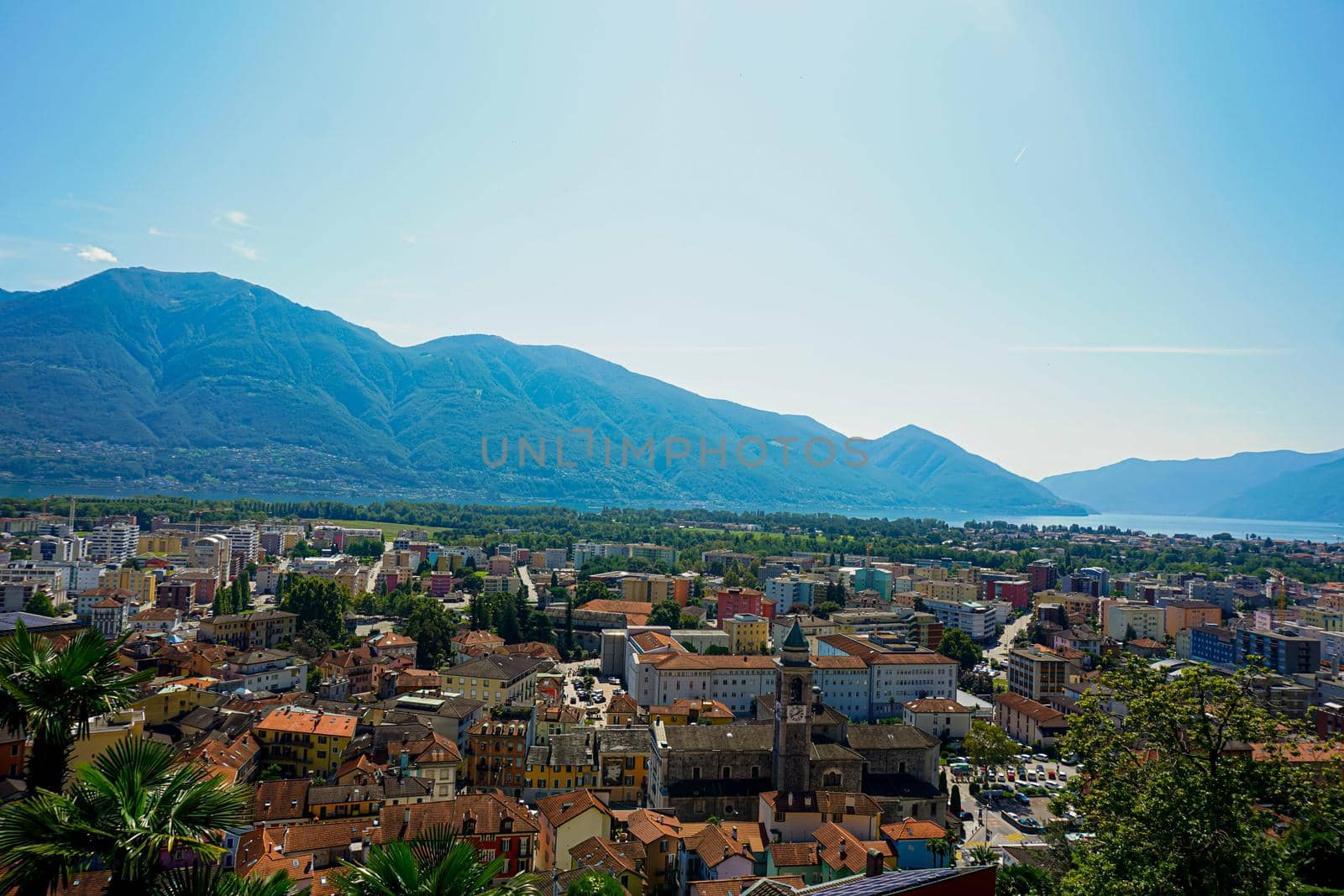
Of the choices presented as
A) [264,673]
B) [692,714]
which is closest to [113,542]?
[264,673]

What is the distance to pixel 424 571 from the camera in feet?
208

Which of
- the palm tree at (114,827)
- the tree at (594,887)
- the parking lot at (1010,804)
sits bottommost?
the parking lot at (1010,804)

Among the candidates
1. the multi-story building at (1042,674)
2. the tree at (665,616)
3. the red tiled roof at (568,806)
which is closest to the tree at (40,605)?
the tree at (665,616)

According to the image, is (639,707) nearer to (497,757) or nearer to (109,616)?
(497,757)

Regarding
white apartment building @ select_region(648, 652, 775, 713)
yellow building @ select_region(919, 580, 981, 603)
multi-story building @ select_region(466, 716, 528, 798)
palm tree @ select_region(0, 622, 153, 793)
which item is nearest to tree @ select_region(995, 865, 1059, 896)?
multi-story building @ select_region(466, 716, 528, 798)

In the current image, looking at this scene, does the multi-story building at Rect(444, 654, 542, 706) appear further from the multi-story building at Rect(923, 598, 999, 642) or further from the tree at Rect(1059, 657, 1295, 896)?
the multi-story building at Rect(923, 598, 999, 642)

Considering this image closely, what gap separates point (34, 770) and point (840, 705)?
32.1 m

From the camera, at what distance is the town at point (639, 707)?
8.59 m

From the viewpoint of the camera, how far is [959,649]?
42062mm

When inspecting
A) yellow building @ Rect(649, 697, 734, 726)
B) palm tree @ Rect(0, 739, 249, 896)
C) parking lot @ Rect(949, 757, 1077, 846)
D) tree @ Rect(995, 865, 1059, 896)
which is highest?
palm tree @ Rect(0, 739, 249, 896)

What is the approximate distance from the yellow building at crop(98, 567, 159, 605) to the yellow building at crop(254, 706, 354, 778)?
1184 inches

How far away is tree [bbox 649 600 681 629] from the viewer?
149 ft

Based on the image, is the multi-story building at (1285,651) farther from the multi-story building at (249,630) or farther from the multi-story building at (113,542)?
the multi-story building at (113,542)

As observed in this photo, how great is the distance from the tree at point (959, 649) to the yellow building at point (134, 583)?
146 ft
